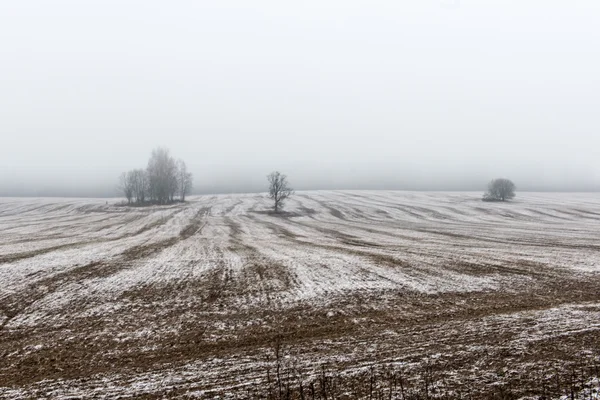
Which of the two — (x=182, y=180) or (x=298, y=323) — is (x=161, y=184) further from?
(x=298, y=323)

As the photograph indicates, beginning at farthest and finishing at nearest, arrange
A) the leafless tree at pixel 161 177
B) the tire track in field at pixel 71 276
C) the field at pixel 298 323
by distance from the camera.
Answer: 1. the leafless tree at pixel 161 177
2. the tire track in field at pixel 71 276
3. the field at pixel 298 323

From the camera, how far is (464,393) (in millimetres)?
7523

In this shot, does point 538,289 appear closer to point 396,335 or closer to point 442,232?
point 396,335

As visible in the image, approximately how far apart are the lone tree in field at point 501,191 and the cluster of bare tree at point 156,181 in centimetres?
9981

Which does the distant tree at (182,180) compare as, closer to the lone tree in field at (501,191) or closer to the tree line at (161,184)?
the tree line at (161,184)

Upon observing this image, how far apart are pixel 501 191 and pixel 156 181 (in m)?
107

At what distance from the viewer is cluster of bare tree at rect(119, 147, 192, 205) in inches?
3514

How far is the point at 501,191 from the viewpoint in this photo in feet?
302

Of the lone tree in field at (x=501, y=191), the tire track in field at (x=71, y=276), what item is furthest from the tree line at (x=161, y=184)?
the tire track in field at (x=71, y=276)

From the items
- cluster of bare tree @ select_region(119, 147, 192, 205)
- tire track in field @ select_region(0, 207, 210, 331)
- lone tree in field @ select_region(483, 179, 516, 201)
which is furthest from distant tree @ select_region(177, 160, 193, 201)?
lone tree in field @ select_region(483, 179, 516, 201)

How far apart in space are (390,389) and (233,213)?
2438 inches

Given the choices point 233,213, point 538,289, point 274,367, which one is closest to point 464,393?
point 274,367

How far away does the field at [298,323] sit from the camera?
827 cm

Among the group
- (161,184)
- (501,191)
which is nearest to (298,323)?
(161,184)
